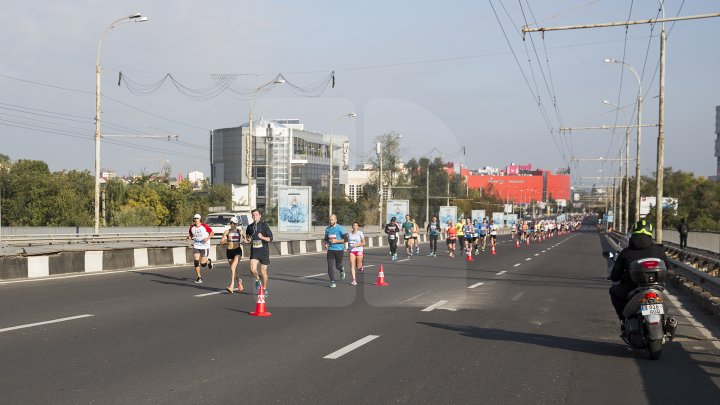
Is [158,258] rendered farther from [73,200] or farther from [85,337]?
[73,200]

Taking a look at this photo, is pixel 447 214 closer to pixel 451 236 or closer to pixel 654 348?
pixel 451 236

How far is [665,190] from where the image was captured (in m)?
98.3

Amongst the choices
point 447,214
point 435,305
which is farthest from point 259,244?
point 447,214

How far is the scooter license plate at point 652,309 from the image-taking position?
8641 mm

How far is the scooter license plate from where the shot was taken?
340 inches

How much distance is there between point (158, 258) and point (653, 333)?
19523 mm

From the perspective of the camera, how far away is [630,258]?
924 centimetres

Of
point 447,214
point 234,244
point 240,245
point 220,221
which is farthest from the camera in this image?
point 447,214

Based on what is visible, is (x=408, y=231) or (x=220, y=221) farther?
(x=220, y=221)

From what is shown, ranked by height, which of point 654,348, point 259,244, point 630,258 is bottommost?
point 654,348

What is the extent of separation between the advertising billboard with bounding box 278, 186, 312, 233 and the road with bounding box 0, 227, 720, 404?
82.8ft

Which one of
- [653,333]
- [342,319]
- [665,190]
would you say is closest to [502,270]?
[342,319]

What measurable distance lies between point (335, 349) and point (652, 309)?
3850 millimetres

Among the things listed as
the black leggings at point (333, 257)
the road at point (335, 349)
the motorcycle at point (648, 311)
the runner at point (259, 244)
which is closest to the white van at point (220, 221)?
the black leggings at point (333, 257)
